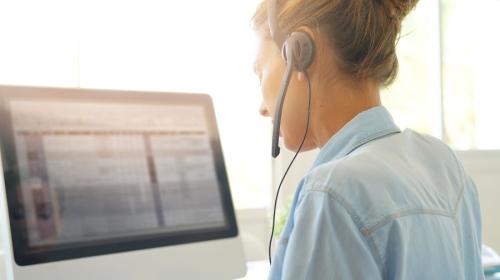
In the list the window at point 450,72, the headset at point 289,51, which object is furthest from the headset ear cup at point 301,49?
the window at point 450,72

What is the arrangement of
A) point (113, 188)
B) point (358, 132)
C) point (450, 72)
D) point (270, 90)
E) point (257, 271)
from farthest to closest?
point (450, 72)
point (257, 271)
point (113, 188)
point (270, 90)
point (358, 132)

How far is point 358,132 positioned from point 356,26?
0.45 ft

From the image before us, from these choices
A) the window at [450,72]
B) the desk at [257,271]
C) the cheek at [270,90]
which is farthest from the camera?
the window at [450,72]

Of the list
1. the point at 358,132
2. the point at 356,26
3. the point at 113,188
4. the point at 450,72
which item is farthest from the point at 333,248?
the point at 450,72

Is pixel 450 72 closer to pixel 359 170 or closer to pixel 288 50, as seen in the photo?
pixel 288 50

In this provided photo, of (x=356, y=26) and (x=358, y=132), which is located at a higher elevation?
(x=356, y=26)

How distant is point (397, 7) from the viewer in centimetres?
75

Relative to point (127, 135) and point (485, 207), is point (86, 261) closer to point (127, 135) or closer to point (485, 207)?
point (127, 135)

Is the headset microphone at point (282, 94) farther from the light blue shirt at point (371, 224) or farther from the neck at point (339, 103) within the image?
the light blue shirt at point (371, 224)

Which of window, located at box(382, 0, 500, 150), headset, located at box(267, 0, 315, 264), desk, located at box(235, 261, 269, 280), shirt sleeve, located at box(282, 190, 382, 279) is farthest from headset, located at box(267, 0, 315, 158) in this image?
window, located at box(382, 0, 500, 150)

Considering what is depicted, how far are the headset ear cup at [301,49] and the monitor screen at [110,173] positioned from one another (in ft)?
1.20

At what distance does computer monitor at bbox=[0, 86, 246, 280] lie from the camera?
830 millimetres

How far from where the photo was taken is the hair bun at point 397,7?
73 centimetres

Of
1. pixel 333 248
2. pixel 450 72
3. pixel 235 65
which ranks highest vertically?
pixel 235 65
